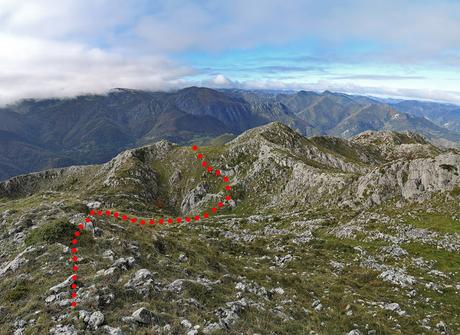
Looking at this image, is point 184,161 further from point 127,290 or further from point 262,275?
point 127,290

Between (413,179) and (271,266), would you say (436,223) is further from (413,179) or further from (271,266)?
(271,266)

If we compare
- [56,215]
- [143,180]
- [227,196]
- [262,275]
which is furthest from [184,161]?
[262,275]

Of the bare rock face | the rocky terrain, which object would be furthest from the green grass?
the bare rock face

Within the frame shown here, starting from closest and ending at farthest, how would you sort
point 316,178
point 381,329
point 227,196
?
1. point 381,329
2. point 316,178
3. point 227,196

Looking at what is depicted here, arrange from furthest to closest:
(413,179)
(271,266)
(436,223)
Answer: (413,179), (436,223), (271,266)

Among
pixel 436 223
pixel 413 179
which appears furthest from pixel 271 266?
pixel 413 179

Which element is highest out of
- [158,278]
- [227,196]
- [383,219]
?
[158,278]

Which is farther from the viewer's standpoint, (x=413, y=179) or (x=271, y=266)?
(x=413, y=179)

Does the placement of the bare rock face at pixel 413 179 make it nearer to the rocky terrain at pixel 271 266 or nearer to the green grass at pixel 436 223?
the rocky terrain at pixel 271 266
